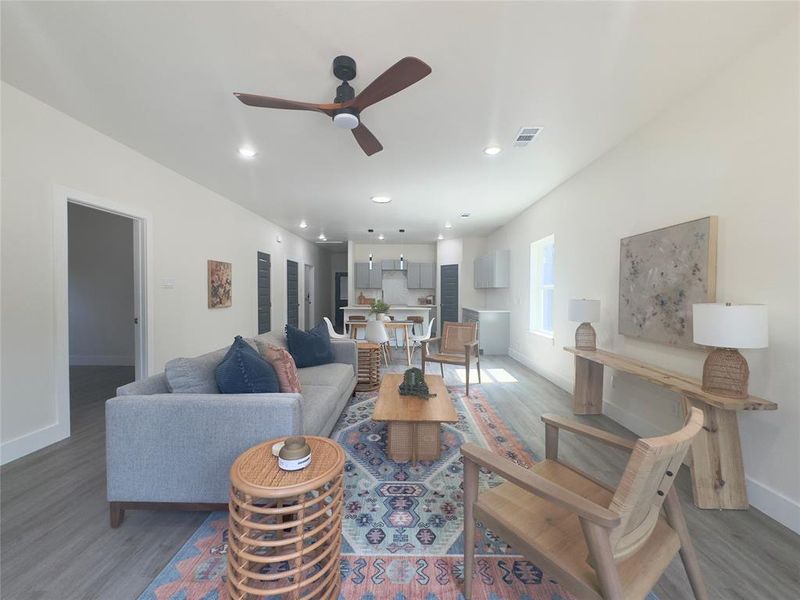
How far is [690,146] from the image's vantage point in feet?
7.50

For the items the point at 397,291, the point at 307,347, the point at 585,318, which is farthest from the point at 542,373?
the point at 397,291

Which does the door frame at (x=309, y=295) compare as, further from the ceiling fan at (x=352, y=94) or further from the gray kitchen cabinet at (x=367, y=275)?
the ceiling fan at (x=352, y=94)

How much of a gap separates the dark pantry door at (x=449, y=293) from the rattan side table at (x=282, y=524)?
682cm

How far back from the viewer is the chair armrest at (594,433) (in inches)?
51.2

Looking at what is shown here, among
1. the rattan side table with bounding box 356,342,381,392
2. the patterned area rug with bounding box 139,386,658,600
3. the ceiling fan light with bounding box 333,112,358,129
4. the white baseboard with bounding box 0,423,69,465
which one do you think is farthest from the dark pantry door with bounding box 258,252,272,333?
the ceiling fan light with bounding box 333,112,358,129

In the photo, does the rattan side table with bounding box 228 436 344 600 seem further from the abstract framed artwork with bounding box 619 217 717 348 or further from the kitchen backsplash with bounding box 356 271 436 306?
the kitchen backsplash with bounding box 356 271 436 306

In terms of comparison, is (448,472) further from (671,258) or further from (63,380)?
(63,380)

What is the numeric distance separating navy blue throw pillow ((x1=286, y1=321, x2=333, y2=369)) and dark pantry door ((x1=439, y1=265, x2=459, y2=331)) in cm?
512

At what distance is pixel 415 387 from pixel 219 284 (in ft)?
11.3

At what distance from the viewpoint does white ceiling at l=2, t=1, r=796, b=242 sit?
1623 mm

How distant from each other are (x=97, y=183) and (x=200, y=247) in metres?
1.40

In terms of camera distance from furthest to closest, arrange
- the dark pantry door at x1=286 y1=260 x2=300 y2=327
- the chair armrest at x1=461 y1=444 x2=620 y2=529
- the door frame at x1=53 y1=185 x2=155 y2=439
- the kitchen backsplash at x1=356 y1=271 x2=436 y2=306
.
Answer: the kitchen backsplash at x1=356 y1=271 x2=436 y2=306
the dark pantry door at x1=286 y1=260 x2=300 y2=327
the door frame at x1=53 y1=185 x2=155 y2=439
the chair armrest at x1=461 y1=444 x2=620 y2=529

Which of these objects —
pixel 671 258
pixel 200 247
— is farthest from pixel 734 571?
pixel 200 247

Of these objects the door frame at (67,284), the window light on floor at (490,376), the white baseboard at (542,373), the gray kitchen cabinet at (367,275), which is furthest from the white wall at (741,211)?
the gray kitchen cabinet at (367,275)
